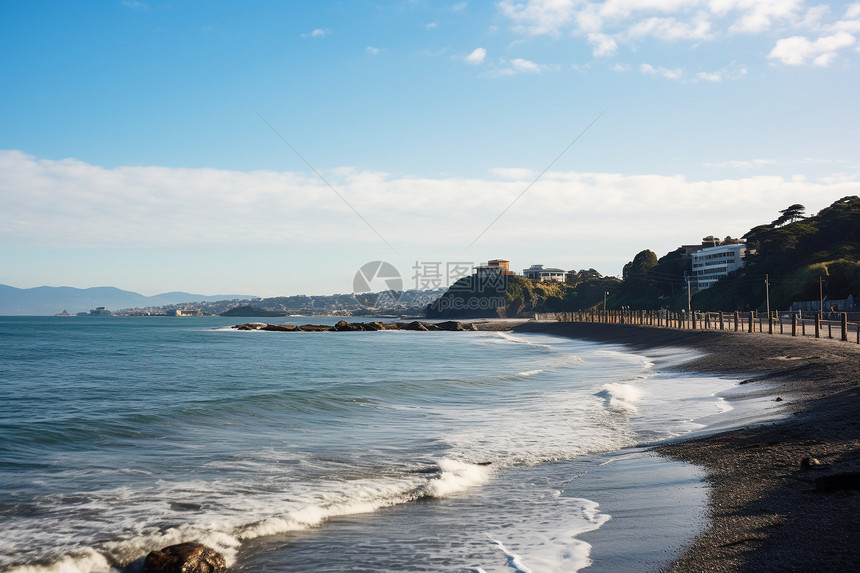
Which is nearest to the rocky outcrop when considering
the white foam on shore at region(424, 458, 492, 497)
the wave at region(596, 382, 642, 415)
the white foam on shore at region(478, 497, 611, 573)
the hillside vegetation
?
the white foam on shore at region(478, 497, 611, 573)

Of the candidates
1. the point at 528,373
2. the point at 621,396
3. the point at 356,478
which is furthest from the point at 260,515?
the point at 528,373

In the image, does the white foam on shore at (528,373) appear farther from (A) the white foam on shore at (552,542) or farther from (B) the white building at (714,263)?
(B) the white building at (714,263)

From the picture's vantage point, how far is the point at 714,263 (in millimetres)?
119500

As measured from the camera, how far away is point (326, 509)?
25.0ft

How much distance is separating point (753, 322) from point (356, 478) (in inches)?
1272

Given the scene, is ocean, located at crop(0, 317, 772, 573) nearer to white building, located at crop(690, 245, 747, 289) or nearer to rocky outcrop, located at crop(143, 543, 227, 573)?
rocky outcrop, located at crop(143, 543, 227, 573)

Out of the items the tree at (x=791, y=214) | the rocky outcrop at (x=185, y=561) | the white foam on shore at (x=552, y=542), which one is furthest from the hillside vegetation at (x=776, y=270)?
the rocky outcrop at (x=185, y=561)

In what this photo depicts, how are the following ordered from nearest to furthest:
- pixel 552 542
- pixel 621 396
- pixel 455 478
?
pixel 552 542 < pixel 455 478 < pixel 621 396

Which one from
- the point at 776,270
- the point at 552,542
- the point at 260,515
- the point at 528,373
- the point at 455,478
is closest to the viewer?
the point at 552,542

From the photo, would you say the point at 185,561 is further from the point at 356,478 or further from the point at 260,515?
the point at 356,478

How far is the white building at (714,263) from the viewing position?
114m

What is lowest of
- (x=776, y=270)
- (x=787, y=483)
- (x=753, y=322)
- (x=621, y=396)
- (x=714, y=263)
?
(x=621, y=396)

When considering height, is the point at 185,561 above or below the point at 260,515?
above

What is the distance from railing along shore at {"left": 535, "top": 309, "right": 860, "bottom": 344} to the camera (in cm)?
2923
